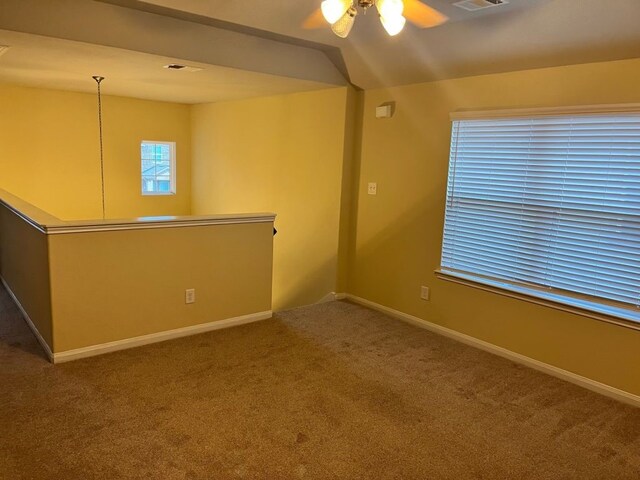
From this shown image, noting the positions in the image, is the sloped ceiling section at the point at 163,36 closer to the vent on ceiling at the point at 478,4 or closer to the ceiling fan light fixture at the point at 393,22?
the vent on ceiling at the point at 478,4

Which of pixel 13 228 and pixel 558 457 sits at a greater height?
pixel 13 228

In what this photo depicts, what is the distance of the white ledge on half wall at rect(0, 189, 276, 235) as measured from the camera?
3164mm

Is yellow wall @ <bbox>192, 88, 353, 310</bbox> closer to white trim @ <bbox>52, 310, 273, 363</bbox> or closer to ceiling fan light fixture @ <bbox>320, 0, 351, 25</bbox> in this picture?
white trim @ <bbox>52, 310, 273, 363</bbox>

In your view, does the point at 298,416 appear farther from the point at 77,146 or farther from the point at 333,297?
the point at 77,146

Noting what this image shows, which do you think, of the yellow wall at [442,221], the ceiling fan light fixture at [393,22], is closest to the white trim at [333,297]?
the yellow wall at [442,221]

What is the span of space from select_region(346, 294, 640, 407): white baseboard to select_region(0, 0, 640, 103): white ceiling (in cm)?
210

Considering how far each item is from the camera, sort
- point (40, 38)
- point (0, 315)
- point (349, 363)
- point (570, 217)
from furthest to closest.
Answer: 1. point (0, 315)
2. point (349, 363)
3. point (570, 217)
4. point (40, 38)

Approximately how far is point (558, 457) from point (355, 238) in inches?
111

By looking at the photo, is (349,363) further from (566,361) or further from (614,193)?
(614,193)

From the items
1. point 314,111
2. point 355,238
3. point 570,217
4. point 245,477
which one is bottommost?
point 245,477

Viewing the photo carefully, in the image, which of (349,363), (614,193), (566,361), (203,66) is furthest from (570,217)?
(203,66)

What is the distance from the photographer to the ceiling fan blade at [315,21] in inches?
122

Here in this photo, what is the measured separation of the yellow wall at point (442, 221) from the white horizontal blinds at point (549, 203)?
15cm

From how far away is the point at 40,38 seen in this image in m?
2.99
